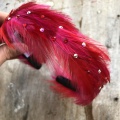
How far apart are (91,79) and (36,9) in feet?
0.71

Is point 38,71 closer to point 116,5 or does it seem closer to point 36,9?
Result: point 36,9

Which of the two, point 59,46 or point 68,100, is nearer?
point 59,46

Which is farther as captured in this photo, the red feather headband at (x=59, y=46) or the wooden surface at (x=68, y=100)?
the wooden surface at (x=68, y=100)

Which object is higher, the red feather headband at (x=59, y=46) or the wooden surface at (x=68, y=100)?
the red feather headband at (x=59, y=46)

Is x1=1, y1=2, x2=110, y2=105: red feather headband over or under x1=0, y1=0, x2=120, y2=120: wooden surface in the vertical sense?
over

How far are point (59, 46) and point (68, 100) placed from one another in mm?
214

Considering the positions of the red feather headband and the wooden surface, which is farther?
the wooden surface

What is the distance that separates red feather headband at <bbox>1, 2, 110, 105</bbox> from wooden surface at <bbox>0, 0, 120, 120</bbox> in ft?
0.32

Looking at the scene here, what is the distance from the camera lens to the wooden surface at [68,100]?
2.77ft

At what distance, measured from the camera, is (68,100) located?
2.82ft

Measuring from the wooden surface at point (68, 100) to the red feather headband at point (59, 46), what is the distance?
3.9 inches

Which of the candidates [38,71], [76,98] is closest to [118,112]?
[76,98]

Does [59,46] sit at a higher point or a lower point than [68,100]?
higher

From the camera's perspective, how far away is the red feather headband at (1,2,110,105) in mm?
704
